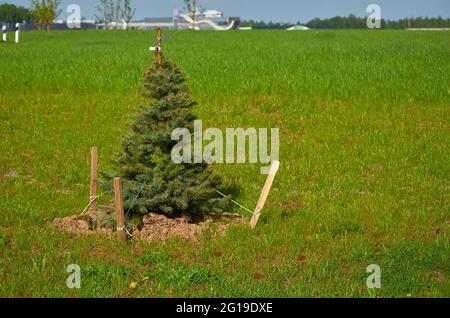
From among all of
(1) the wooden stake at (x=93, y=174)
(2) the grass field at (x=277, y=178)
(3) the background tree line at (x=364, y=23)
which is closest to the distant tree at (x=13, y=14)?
(3) the background tree line at (x=364, y=23)

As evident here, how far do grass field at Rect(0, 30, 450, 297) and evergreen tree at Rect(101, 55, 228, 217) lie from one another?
2.52 feet

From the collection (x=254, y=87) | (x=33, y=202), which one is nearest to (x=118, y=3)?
(x=254, y=87)

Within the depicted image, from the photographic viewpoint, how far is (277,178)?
12352 mm

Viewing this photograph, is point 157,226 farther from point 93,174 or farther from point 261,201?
point 261,201

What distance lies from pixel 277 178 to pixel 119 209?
4.62 meters

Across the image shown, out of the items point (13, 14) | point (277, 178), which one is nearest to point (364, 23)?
point (13, 14)

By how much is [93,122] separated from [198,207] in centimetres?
747

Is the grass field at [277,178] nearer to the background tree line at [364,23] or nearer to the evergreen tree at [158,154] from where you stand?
the evergreen tree at [158,154]

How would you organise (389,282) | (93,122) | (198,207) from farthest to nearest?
(93,122)
(198,207)
(389,282)

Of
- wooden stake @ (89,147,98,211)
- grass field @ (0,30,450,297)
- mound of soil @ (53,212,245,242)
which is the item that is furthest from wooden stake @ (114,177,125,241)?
wooden stake @ (89,147,98,211)

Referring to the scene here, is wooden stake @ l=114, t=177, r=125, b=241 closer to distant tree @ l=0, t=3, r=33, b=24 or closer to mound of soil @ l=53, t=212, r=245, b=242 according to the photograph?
mound of soil @ l=53, t=212, r=245, b=242

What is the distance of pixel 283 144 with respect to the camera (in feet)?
47.7
